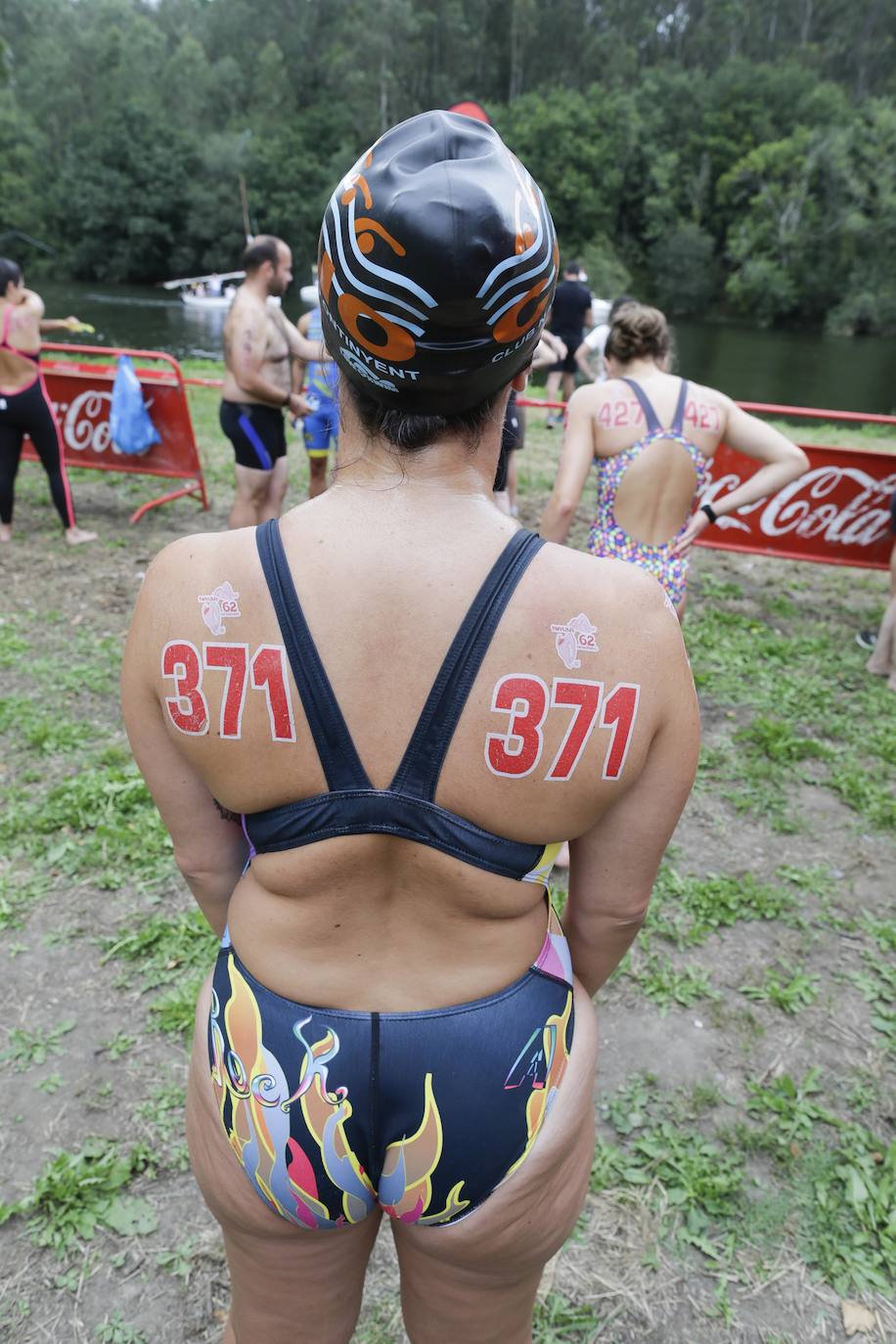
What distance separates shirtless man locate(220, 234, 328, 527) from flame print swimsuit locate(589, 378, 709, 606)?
3.07 metres

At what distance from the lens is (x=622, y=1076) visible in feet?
8.87

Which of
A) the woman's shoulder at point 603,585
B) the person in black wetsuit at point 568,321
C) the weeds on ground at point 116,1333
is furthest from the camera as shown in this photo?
the person in black wetsuit at point 568,321

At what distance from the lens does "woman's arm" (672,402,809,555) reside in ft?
11.1

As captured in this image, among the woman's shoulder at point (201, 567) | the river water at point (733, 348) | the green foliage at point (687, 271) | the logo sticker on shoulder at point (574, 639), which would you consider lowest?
the river water at point (733, 348)

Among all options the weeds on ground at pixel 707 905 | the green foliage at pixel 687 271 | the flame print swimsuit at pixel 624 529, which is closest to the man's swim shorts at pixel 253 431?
the flame print swimsuit at pixel 624 529

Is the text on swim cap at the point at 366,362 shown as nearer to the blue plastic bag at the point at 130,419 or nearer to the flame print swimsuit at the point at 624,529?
the flame print swimsuit at the point at 624,529

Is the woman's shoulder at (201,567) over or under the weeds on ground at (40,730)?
over

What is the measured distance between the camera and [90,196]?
1940 inches

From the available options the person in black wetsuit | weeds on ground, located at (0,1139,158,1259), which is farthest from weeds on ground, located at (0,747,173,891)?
the person in black wetsuit

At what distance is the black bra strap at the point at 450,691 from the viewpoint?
1.06m

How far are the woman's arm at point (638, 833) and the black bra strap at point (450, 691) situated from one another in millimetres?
193

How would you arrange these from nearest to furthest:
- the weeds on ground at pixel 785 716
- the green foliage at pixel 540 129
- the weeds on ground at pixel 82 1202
→ the weeds on ground at pixel 82 1202 → the weeds on ground at pixel 785 716 → the green foliage at pixel 540 129

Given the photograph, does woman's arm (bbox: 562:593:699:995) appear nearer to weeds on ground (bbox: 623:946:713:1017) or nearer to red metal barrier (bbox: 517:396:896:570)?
weeds on ground (bbox: 623:946:713:1017)

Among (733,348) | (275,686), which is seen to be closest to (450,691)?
(275,686)
